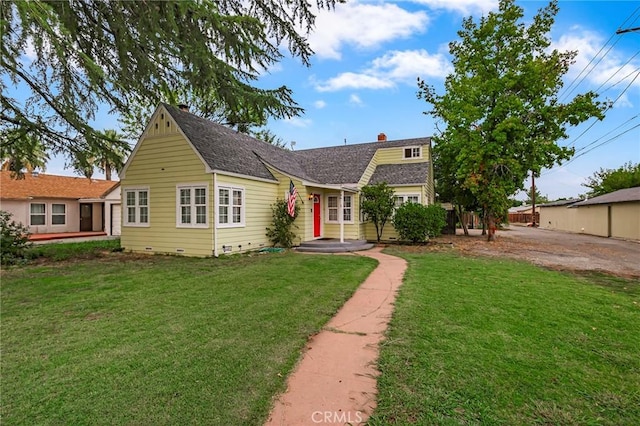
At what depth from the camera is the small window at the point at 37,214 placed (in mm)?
19531

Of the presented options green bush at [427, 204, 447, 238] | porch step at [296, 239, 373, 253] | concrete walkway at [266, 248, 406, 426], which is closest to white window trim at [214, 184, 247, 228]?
porch step at [296, 239, 373, 253]

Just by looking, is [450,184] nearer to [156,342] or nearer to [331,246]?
[331,246]

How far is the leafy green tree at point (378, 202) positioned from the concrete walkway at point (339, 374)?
395 inches

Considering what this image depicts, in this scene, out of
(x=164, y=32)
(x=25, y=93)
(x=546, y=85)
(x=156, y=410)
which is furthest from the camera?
(x=546, y=85)

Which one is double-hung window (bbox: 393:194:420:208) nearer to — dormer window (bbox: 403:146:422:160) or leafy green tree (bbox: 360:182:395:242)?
leafy green tree (bbox: 360:182:395:242)

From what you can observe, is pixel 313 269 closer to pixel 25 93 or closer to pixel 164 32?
pixel 164 32

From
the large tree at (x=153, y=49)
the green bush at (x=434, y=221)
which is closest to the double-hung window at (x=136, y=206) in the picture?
the large tree at (x=153, y=49)

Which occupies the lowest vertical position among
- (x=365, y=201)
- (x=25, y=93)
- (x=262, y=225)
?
(x=262, y=225)

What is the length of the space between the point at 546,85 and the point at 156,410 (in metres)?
21.5

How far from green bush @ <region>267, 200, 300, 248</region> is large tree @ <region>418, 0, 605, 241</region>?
34.4 ft

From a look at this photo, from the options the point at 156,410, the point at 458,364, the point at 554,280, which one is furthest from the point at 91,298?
the point at 554,280

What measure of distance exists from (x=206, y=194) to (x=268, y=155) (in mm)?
5640

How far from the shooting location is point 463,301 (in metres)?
5.45

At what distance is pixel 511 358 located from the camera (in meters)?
3.35
